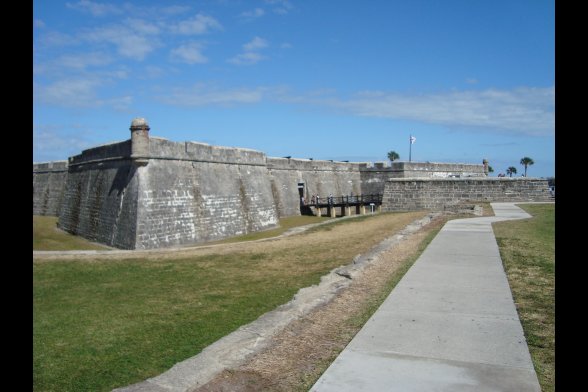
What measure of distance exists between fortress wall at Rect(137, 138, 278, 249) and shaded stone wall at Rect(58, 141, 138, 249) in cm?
76

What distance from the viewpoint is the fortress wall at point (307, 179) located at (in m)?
34.2

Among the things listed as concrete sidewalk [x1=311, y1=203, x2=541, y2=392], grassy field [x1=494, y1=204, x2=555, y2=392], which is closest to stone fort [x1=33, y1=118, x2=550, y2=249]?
grassy field [x1=494, y1=204, x2=555, y2=392]

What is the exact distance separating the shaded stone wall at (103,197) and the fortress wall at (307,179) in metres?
13.4

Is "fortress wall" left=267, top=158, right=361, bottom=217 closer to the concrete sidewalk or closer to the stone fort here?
the stone fort

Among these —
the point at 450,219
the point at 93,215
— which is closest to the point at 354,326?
the point at 450,219

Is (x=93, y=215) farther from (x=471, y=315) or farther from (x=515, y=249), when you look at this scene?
(x=471, y=315)

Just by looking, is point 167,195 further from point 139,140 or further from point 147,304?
point 147,304

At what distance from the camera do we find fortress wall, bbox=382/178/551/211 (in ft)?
79.0

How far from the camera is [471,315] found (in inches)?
201

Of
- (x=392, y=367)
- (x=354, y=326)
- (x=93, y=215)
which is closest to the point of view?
(x=392, y=367)

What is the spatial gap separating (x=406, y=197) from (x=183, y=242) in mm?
12285

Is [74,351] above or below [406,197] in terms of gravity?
below

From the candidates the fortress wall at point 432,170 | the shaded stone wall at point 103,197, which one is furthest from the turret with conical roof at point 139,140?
the fortress wall at point 432,170
